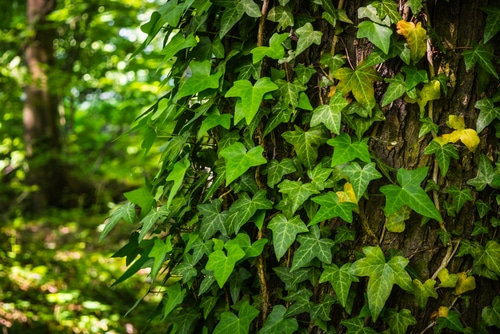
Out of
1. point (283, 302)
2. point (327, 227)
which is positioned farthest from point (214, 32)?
point (283, 302)

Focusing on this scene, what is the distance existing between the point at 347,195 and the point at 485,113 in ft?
1.51

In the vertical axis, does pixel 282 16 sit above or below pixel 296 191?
above

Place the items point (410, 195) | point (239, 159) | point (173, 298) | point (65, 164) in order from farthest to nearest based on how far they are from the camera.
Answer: point (65, 164) < point (173, 298) < point (239, 159) < point (410, 195)

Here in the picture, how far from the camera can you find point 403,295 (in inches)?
50.9

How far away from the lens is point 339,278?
4.08 feet

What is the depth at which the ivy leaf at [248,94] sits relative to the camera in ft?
4.03

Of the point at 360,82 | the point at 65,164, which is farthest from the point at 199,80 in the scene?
the point at 65,164

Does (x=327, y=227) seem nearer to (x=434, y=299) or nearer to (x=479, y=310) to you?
(x=434, y=299)

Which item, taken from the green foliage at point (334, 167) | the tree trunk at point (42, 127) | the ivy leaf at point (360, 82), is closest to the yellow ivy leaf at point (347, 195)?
the green foliage at point (334, 167)

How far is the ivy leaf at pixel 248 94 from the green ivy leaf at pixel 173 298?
591mm

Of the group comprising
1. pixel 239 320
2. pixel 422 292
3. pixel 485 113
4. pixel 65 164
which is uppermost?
pixel 485 113

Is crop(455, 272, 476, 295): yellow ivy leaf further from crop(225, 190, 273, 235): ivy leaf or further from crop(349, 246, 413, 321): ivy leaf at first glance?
crop(225, 190, 273, 235): ivy leaf

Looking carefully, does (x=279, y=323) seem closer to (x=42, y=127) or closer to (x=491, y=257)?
(x=491, y=257)

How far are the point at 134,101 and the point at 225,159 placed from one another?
201 inches
